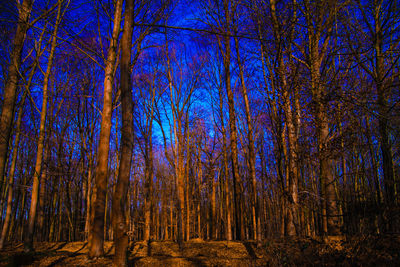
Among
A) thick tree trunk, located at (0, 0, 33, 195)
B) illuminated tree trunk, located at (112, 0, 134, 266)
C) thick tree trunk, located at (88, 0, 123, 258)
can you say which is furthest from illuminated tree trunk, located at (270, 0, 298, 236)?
thick tree trunk, located at (0, 0, 33, 195)

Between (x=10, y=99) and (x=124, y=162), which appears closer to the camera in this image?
(x=124, y=162)

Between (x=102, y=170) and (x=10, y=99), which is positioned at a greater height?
(x=10, y=99)

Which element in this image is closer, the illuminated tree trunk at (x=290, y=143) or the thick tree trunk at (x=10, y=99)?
the illuminated tree trunk at (x=290, y=143)

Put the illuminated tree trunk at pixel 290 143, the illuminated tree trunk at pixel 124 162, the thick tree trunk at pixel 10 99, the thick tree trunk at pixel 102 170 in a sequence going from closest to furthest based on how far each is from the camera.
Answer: the illuminated tree trunk at pixel 290 143, the illuminated tree trunk at pixel 124 162, the thick tree trunk at pixel 10 99, the thick tree trunk at pixel 102 170

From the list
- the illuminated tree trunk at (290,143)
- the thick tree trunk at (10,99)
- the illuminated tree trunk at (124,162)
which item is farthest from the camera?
the thick tree trunk at (10,99)

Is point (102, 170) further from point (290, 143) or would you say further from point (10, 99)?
point (290, 143)

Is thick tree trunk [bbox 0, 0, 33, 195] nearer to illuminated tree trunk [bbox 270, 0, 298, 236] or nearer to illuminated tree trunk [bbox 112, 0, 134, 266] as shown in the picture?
illuminated tree trunk [bbox 112, 0, 134, 266]

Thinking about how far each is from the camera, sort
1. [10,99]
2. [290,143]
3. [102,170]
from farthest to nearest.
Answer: [102,170], [10,99], [290,143]

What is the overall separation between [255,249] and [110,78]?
7563 millimetres

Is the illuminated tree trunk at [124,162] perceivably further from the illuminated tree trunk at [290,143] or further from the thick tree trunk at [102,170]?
the illuminated tree trunk at [290,143]

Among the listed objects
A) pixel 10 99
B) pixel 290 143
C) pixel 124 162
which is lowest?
pixel 124 162

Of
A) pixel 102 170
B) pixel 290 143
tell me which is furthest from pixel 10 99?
pixel 290 143

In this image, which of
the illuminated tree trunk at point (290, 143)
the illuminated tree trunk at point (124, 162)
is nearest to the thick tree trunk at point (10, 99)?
the illuminated tree trunk at point (124, 162)

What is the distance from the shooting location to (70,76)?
44.2 feet
